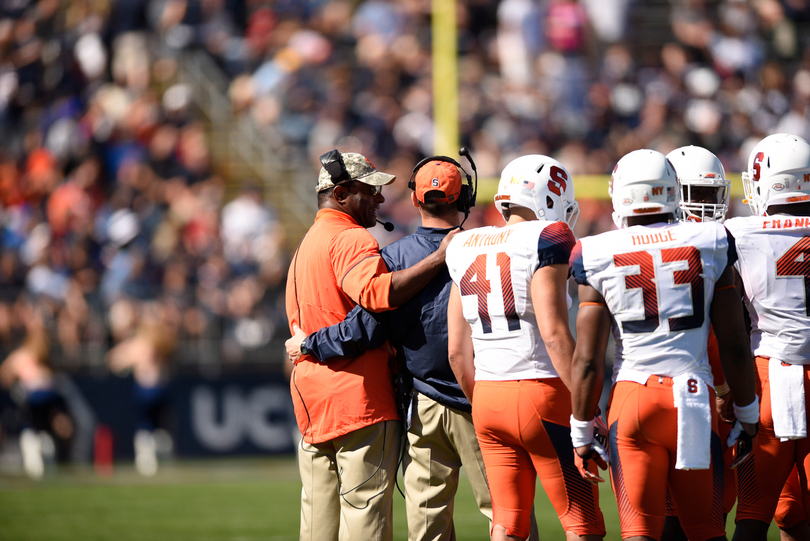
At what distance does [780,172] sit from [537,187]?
1.11 m

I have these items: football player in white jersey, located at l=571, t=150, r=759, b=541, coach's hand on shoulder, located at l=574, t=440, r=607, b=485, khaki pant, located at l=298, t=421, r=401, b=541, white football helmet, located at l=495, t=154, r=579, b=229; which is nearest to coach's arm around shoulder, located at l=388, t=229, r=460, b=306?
white football helmet, located at l=495, t=154, r=579, b=229

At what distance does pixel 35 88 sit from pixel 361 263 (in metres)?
13.0

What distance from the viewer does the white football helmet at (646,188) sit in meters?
3.78

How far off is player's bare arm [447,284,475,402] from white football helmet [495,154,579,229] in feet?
1.51

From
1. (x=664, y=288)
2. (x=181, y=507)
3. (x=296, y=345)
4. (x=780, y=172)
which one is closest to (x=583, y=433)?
(x=664, y=288)

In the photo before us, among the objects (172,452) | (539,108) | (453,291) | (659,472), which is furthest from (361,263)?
(172,452)

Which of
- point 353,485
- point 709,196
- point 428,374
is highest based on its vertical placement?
point 709,196

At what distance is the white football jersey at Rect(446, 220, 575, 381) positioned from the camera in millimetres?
3877

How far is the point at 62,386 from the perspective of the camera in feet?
40.0

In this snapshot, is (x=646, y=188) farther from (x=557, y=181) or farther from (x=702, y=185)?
(x=702, y=185)

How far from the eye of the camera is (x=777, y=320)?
13.8 ft

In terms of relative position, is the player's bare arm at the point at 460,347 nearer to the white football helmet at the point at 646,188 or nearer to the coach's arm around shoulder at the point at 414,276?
the coach's arm around shoulder at the point at 414,276

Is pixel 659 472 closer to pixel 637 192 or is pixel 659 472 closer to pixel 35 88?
pixel 637 192

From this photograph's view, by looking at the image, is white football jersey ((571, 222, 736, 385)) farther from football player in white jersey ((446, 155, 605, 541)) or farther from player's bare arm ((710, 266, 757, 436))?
football player in white jersey ((446, 155, 605, 541))
